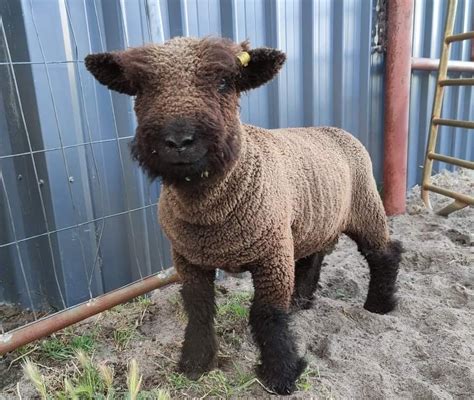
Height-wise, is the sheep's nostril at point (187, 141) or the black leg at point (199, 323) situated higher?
the sheep's nostril at point (187, 141)

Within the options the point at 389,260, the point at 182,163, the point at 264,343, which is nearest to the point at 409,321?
the point at 389,260

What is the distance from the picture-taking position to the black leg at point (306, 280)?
9.87 ft

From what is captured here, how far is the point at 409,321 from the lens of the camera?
2801 mm

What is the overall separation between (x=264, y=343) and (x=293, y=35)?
279 centimetres

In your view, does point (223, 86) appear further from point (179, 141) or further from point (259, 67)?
point (179, 141)

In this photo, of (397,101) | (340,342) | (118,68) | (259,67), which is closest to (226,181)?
(259,67)

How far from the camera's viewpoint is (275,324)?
2092 millimetres

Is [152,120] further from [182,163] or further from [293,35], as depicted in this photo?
[293,35]

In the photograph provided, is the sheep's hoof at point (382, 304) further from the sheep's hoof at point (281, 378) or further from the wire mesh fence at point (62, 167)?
the wire mesh fence at point (62, 167)

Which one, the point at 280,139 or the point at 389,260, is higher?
the point at 280,139

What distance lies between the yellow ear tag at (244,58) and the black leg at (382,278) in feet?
5.17

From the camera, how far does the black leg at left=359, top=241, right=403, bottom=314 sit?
2920 millimetres

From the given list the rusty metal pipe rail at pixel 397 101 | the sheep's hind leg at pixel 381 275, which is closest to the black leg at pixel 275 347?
the sheep's hind leg at pixel 381 275

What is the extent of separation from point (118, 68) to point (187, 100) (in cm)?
45
